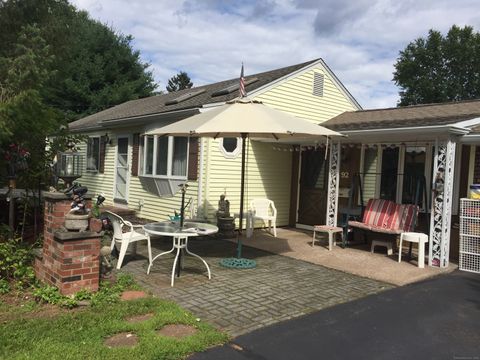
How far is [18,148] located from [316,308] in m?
4.11

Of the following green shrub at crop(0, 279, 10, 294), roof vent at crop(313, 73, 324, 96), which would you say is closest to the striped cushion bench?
roof vent at crop(313, 73, 324, 96)

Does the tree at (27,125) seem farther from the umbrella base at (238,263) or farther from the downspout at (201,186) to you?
the downspout at (201,186)

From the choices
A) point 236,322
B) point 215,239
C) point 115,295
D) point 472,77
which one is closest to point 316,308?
point 236,322

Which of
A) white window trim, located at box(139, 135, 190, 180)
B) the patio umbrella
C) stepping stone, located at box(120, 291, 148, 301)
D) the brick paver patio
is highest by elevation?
the patio umbrella

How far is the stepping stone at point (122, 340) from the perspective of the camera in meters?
3.39

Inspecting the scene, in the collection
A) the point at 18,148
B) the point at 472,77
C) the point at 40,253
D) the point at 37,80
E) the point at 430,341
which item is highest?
the point at 472,77

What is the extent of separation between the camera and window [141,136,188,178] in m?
9.93

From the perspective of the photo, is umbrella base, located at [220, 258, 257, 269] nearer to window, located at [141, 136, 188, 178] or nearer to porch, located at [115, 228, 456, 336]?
porch, located at [115, 228, 456, 336]

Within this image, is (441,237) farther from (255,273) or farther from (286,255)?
(255,273)

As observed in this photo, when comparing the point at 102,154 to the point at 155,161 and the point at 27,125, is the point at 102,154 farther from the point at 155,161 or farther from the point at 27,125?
the point at 27,125

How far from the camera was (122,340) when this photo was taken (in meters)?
3.48

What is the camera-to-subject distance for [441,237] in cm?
Answer: 663

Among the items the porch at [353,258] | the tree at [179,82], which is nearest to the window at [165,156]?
the porch at [353,258]

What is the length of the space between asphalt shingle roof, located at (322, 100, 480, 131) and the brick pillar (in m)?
5.29
